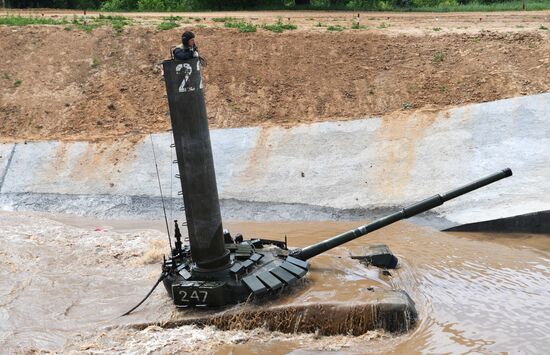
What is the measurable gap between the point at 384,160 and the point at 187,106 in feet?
26.9

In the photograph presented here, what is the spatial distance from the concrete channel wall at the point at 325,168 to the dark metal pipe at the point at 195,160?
5.70 m

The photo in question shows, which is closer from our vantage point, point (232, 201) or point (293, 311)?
point (293, 311)

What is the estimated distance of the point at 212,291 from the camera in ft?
29.0

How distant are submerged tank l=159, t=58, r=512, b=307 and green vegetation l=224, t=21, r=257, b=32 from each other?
47.5 feet

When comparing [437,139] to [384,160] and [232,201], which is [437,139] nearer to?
[384,160]

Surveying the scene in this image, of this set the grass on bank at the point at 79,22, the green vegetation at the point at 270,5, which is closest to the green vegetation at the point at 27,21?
the grass on bank at the point at 79,22

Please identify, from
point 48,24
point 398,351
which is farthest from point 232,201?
point 48,24

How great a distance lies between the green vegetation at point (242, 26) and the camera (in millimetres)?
22781

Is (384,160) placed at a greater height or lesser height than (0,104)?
lesser

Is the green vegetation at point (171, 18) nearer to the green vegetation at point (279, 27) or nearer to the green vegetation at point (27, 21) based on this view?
the green vegetation at point (27, 21)

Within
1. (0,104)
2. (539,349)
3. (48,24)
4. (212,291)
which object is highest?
(48,24)

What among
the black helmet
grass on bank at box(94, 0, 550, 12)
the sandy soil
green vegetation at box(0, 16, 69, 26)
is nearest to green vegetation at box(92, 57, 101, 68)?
the sandy soil

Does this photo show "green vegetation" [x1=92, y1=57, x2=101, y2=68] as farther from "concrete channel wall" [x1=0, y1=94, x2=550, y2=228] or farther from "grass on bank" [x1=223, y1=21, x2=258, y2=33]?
"grass on bank" [x1=223, y1=21, x2=258, y2=33]

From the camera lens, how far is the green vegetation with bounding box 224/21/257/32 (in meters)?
22.8
